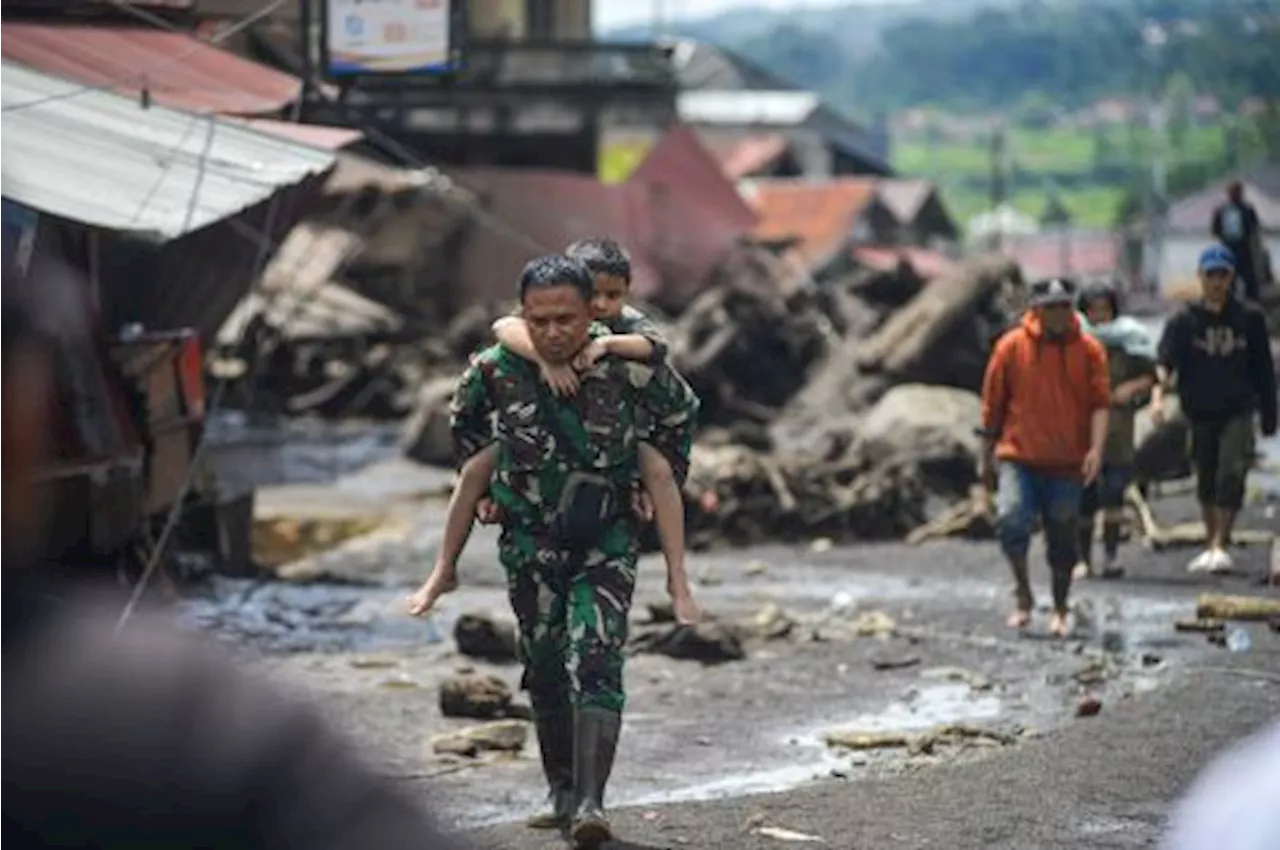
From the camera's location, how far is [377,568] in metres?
18.0

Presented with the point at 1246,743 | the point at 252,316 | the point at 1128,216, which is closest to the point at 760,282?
the point at 252,316

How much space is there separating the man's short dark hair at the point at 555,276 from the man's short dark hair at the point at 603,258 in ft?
1.28

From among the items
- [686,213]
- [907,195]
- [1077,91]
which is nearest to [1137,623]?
[686,213]

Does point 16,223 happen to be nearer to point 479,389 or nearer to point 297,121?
point 479,389

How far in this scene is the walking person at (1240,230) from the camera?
21984 mm

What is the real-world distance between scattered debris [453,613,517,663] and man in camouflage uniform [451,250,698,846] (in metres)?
4.66

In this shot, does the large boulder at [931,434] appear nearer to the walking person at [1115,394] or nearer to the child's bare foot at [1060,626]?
the walking person at [1115,394]

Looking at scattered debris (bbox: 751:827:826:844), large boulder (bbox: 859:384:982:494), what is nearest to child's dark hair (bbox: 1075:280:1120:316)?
large boulder (bbox: 859:384:982:494)

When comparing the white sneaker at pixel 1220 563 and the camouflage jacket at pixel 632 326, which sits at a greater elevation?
the camouflage jacket at pixel 632 326

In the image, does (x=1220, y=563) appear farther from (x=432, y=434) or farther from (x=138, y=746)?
(x=138, y=746)

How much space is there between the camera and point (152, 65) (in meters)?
15.8

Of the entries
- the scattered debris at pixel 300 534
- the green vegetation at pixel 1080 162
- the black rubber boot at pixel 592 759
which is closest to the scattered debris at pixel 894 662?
the black rubber boot at pixel 592 759

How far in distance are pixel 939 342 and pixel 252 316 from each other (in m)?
9.38

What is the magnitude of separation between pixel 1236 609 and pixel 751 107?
248 feet
